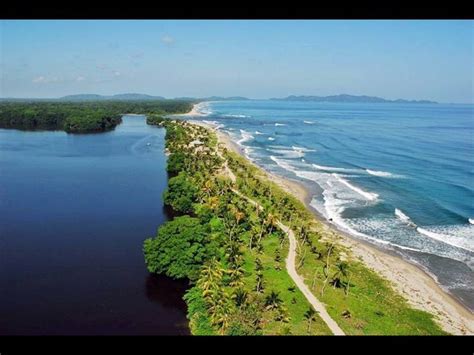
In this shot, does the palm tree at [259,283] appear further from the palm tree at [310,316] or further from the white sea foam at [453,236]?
the white sea foam at [453,236]

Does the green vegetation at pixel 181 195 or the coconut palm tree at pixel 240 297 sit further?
the green vegetation at pixel 181 195

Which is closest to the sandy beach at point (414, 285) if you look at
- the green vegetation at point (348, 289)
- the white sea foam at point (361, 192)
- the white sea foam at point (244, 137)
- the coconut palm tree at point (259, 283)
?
the green vegetation at point (348, 289)

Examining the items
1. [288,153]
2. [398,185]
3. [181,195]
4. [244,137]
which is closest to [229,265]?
[181,195]

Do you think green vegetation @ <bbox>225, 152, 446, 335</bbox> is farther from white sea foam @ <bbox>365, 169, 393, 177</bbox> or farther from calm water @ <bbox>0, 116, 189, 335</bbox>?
white sea foam @ <bbox>365, 169, 393, 177</bbox>

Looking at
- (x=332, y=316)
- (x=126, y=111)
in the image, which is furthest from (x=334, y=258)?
(x=126, y=111)
